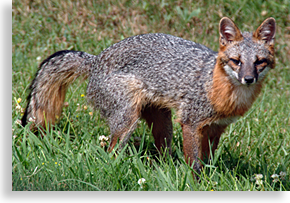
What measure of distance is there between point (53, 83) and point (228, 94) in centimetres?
237

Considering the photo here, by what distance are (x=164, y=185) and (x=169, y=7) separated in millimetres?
5872

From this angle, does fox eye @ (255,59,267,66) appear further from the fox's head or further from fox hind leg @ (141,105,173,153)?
fox hind leg @ (141,105,173,153)

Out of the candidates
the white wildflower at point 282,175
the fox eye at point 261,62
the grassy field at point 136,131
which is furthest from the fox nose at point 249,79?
the white wildflower at point 282,175

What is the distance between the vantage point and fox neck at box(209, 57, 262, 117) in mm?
4172

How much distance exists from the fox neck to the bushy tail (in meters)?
1.73

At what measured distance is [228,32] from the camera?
4.12 meters

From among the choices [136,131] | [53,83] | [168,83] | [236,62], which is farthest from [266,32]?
[53,83]

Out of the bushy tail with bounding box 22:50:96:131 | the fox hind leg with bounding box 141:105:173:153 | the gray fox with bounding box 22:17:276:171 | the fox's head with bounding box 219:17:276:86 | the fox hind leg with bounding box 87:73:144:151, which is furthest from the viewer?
the fox hind leg with bounding box 141:105:173:153

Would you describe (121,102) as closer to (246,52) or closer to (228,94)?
(228,94)

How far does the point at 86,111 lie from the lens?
5551 millimetres

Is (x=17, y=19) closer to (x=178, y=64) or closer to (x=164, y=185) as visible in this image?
(x=178, y=64)

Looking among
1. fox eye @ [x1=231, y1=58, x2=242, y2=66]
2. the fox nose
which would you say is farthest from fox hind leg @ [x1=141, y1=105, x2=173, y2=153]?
the fox nose

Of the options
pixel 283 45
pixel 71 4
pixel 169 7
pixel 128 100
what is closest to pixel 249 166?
pixel 128 100

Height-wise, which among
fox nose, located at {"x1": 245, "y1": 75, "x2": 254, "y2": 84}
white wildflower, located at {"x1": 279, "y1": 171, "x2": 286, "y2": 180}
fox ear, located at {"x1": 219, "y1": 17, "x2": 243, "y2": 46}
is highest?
fox ear, located at {"x1": 219, "y1": 17, "x2": 243, "y2": 46}
